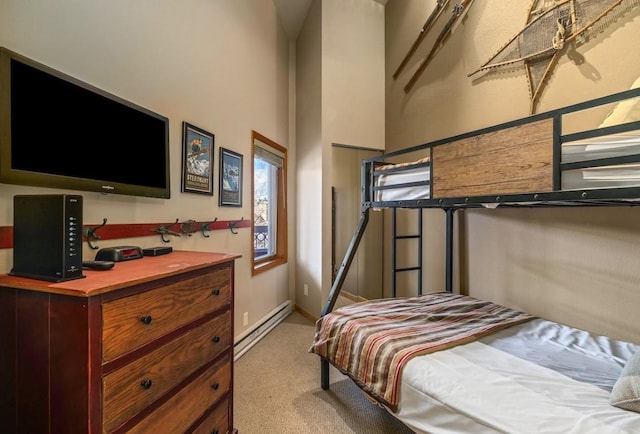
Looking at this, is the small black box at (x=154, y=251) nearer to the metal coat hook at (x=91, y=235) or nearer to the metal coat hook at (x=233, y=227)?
the metal coat hook at (x=91, y=235)

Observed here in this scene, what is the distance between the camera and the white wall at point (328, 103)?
3.17 m

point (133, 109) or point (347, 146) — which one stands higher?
point (347, 146)

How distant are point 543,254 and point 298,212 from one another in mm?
2476

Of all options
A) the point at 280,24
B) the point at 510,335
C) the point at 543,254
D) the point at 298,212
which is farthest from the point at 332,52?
the point at 510,335

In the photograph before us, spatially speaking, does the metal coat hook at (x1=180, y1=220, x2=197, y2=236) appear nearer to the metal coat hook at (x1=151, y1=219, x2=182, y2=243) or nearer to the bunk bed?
the metal coat hook at (x1=151, y1=219, x2=182, y2=243)

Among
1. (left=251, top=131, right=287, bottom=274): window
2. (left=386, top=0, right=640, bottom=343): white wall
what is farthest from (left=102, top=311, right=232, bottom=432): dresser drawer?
(left=386, top=0, right=640, bottom=343): white wall

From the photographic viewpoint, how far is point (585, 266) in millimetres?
1786

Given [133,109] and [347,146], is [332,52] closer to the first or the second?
[347,146]

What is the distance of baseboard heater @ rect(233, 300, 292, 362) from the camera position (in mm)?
2454

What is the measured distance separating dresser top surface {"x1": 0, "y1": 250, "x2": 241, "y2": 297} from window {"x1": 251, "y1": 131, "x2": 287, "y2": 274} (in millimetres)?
1949

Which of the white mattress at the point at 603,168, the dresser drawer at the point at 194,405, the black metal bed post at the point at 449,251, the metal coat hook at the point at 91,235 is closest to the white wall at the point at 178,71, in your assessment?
the metal coat hook at the point at 91,235

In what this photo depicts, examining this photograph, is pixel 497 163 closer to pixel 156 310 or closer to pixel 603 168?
pixel 603 168

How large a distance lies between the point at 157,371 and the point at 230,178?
5.42 ft

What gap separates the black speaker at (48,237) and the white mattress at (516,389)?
135 centimetres
